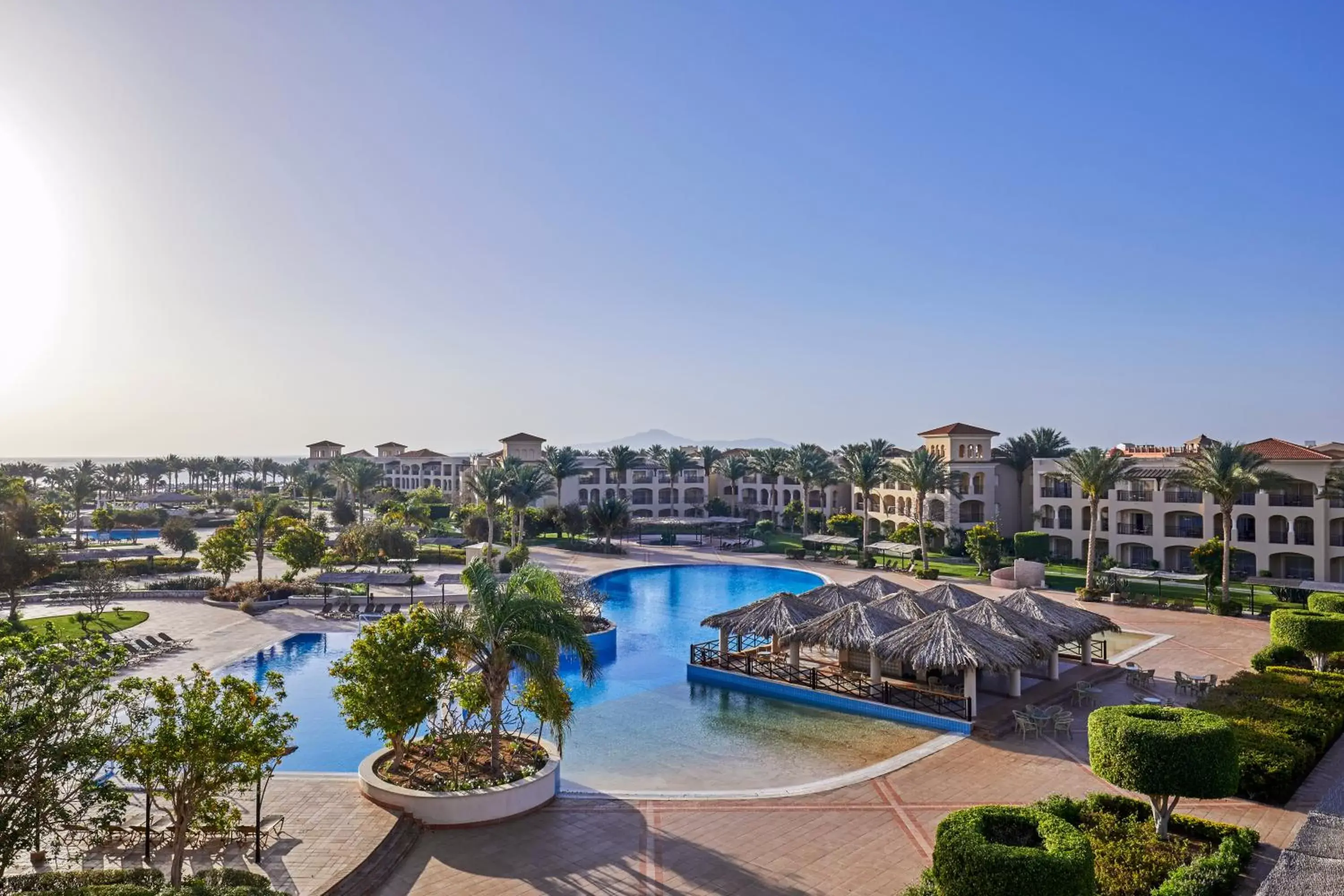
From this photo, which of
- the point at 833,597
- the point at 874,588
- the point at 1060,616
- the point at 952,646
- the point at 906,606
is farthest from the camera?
the point at 874,588

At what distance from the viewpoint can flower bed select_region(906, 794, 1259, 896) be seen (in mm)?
9422

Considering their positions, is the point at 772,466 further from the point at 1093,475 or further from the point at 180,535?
the point at 180,535

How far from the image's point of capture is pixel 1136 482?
157ft

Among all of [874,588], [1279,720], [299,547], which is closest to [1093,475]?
[874,588]

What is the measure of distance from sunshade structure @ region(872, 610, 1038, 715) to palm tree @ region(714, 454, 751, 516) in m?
52.6

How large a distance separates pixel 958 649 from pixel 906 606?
4.49m

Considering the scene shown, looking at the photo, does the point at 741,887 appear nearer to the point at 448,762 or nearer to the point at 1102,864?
the point at 1102,864

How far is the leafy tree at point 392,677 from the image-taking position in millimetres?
14711

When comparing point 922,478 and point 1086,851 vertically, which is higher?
point 922,478

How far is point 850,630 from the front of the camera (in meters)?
23.4

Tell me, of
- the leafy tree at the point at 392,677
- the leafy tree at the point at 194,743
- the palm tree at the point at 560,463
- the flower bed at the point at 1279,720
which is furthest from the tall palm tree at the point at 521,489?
the leafy tree at the point at 194,743

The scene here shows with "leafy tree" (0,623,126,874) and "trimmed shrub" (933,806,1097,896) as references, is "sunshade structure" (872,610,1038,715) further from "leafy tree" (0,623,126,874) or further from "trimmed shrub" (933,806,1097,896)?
"leafy tree" (0,623,126,874)

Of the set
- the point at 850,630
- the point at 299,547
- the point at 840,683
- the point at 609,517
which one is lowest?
the point at 840,683

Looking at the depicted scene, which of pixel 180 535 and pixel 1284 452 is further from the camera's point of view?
pixel 180 535
